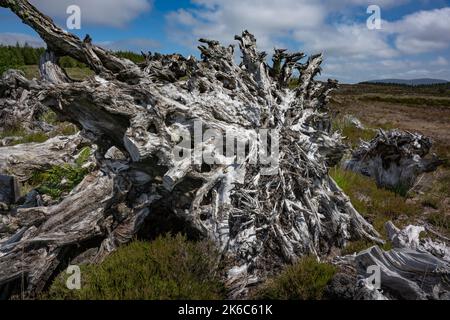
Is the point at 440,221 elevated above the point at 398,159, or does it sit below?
below

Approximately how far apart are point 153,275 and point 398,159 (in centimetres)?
751

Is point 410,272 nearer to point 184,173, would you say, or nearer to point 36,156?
point 184,173

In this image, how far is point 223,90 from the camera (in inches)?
213

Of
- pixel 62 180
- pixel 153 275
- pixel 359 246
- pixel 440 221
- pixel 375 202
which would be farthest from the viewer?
pixel 375 202

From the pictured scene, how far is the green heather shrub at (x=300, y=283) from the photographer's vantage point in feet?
12.2

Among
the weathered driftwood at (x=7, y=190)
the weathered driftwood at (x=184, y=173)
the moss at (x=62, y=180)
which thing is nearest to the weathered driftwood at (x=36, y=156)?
the weathered driftwood at (x=7, y=190)

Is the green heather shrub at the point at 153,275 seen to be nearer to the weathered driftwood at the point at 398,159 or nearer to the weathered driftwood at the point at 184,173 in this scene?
the weathered driftwood at the point at 184,173

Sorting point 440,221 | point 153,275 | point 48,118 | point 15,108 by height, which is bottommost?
point 440,221

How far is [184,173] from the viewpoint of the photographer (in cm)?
427

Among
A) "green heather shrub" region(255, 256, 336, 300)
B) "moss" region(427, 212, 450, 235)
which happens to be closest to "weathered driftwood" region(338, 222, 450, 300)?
"green heather shrub" region(255, 256, 336, 300)

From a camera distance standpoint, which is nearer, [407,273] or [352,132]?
[407,273]

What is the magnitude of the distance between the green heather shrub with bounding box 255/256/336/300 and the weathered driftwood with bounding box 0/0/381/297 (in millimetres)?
275

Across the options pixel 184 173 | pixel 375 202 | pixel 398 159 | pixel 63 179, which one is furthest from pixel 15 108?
pixel 398 159
